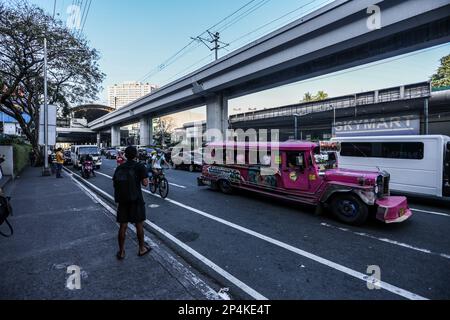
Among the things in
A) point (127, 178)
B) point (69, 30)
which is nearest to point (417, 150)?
point (127, 178)

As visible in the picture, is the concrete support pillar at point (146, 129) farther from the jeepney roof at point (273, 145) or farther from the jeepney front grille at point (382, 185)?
the jeepney front grille at point (382, 185)

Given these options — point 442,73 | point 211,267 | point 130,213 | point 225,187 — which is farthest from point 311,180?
point 442,73

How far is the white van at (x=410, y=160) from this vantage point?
8.23 m

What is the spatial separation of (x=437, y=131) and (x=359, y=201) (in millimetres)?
21762

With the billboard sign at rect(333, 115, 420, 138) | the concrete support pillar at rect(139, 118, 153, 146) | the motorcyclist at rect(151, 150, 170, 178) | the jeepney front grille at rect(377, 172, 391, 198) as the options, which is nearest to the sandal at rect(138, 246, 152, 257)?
the motorcyclist at rect(151, 150, 170, 178)

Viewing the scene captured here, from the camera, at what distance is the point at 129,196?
419cm

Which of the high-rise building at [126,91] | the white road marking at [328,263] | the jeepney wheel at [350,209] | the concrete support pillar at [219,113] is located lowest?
the white road marking at [328,263]

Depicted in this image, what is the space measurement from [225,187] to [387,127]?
18.8 meters

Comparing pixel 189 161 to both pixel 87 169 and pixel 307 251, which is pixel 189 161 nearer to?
pixel 87 169

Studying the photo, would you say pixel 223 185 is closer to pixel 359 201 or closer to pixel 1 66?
pixel 359 201

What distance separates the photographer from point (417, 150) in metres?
8.77

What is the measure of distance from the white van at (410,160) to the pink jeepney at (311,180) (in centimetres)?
255

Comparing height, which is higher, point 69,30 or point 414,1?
point 69,30

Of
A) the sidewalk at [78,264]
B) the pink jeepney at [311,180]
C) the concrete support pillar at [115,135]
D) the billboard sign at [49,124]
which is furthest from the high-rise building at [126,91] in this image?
the sidewalk at [78,264]
